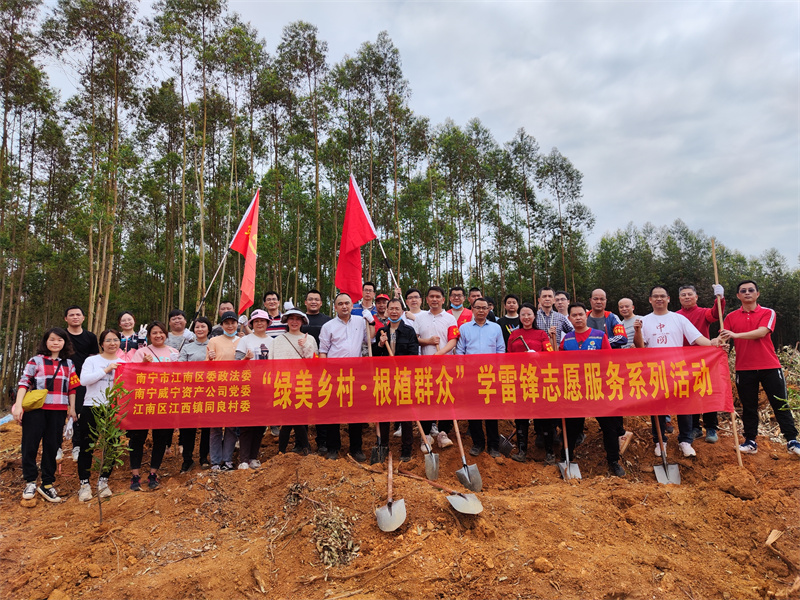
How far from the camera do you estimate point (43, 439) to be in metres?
4.70

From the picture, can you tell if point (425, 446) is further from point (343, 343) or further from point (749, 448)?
point (749, 448)

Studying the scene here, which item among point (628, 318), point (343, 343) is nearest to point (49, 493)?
point (343, 343)

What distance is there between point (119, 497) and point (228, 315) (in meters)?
2.20

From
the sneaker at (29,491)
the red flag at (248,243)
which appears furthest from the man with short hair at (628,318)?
the sneaker at (29,491)

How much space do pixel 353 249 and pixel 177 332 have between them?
262cm

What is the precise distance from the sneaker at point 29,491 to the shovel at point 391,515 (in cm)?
379

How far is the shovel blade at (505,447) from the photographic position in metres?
5.32

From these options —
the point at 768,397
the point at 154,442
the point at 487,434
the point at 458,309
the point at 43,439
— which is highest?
the point at 458,309

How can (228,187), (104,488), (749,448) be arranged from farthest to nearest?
(228,187), (749,448), (104,488)

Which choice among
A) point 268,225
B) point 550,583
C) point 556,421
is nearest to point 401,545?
point 550,583

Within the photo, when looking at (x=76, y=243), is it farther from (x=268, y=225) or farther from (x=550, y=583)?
(x=550, y=583)

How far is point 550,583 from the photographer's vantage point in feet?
10.1

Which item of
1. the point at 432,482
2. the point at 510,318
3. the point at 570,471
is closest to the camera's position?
the point at 432,482

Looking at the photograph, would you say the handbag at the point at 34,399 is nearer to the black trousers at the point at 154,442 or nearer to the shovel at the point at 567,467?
the black trousers at the point at 154,442
